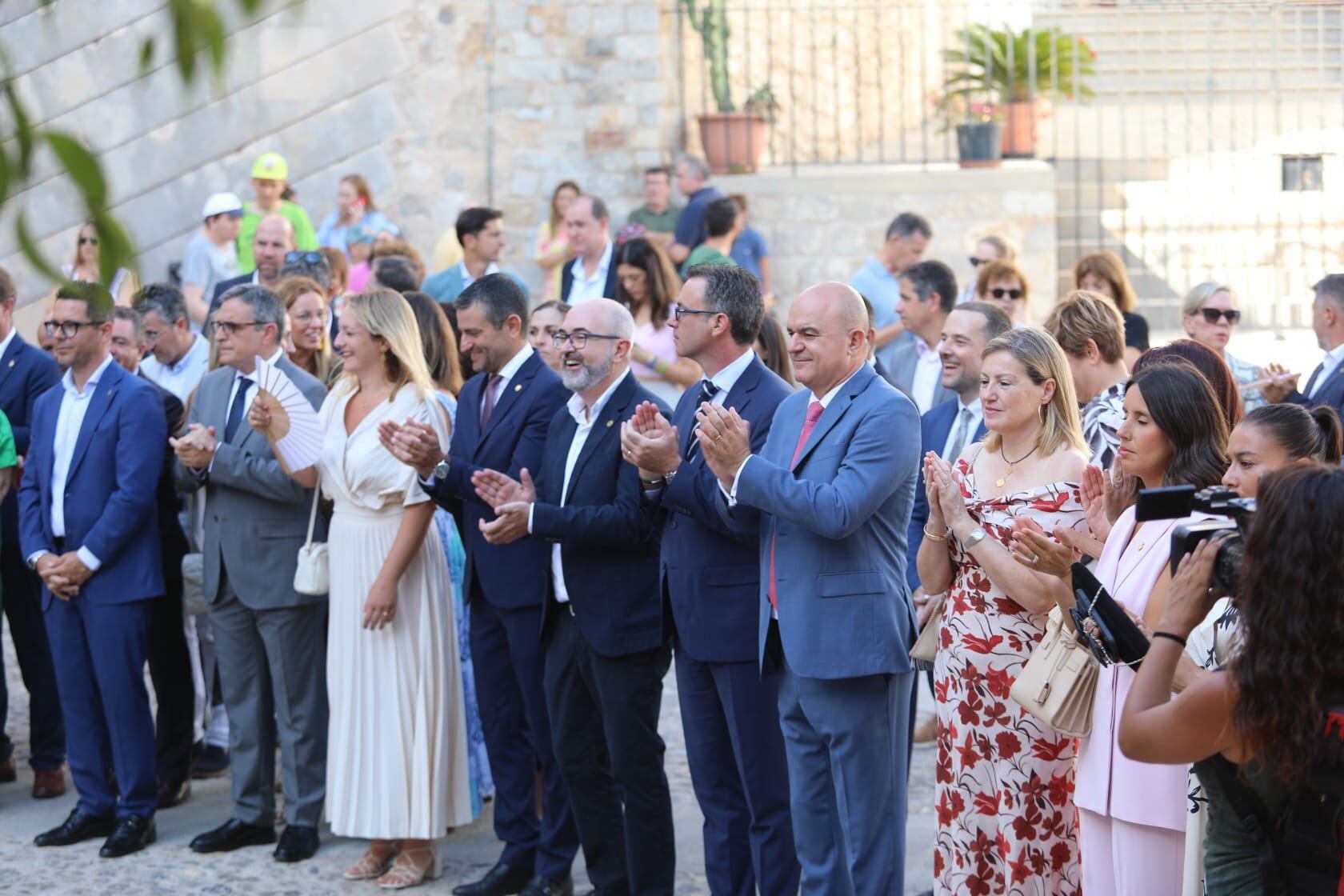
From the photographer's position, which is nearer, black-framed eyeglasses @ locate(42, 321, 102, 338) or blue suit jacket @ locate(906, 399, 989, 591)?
blue suit jacket @ locate(906, 399, 989, 591)

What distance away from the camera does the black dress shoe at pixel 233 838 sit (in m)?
6.31

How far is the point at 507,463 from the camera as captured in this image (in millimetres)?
5727

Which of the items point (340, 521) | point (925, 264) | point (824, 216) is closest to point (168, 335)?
point (340, 521)

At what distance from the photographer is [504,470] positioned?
18.8 feet

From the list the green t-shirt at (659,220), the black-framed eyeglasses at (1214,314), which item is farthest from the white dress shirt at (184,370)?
the green t-shirt at (659,220)

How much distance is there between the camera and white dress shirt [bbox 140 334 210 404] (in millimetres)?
7543

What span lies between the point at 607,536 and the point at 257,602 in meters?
1.86

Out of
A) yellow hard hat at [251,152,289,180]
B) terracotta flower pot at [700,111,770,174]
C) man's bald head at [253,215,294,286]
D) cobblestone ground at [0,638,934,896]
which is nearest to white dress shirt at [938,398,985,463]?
cobblestone ground at [0,638,934,896]

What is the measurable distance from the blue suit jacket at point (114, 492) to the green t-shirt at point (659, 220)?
691 cm

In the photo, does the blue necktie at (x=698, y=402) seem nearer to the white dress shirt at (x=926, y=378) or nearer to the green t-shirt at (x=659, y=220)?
the white dress shirt at (x=926, y=378)

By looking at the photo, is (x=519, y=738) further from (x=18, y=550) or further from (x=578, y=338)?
(x=18, y=550)

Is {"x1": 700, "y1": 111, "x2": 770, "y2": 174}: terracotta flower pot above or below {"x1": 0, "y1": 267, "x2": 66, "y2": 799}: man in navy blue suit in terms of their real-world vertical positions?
above

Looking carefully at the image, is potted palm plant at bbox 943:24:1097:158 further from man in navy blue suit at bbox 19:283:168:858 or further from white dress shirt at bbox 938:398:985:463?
man in navy blue suit at bbox 19:283:168:858

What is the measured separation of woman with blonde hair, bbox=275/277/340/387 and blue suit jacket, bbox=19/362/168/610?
31.2 inches
